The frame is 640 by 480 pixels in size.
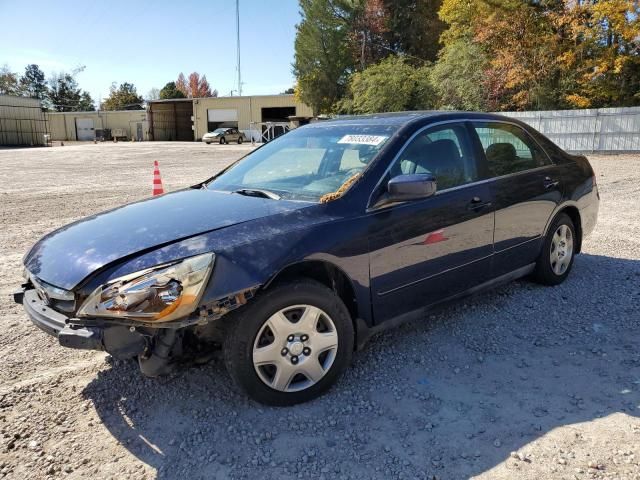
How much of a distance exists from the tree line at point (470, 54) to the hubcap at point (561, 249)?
21.5m

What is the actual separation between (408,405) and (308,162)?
1.92 metres

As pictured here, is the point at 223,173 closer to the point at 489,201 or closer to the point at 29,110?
the point at 489,201

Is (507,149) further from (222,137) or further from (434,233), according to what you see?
(222,137)

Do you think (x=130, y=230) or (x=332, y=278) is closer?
(x=130, y=230)

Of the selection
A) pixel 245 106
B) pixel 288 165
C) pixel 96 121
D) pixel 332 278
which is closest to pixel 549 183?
pixel 288 165

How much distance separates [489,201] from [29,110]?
194ft

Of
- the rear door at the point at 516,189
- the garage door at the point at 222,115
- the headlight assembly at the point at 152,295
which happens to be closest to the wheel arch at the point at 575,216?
the rear door at the point at 516,189

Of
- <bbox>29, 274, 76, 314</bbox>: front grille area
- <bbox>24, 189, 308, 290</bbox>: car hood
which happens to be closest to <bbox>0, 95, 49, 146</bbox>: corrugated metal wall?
<bbox>24, 189, 308, 290</bbox>: car hood

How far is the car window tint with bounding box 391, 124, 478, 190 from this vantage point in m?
3.52

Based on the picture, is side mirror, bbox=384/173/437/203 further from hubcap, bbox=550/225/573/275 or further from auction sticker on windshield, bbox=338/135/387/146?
hubcap, bbox=550/225/573/275

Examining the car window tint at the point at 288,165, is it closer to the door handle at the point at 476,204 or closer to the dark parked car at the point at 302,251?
the dark parked car at the point at 302,251

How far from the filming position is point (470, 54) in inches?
1179

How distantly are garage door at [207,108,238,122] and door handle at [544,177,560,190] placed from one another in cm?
5907

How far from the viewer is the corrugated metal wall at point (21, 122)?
4956 centimetres
